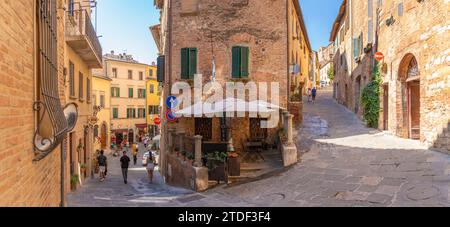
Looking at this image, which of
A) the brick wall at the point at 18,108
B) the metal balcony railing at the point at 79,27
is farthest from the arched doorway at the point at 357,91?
the brick wall at the point at 18,108

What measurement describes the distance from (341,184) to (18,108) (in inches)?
308

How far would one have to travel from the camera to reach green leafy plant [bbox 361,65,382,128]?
628 inches

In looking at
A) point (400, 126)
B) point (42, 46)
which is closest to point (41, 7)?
point (42, 46)

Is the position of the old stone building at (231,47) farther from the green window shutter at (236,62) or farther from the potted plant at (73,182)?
the potted plant at (73,182)

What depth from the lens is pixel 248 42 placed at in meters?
15.9

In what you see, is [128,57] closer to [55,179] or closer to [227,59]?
[227,59]

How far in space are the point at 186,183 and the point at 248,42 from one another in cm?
802

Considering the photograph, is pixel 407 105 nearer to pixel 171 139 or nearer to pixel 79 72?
pixel 171 139

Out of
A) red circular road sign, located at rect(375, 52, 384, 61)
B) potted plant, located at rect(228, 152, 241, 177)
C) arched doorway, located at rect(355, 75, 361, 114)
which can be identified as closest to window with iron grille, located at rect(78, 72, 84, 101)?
potted plant, located at rect(228, 152, 241, 177)

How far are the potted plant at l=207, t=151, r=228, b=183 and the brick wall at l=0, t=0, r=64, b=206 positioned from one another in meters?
6.45

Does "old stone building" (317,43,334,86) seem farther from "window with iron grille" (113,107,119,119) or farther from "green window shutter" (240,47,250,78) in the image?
"green window shutter" (240,47,250,78)

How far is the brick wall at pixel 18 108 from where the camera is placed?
124 inches

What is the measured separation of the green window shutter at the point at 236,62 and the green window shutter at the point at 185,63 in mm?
2373

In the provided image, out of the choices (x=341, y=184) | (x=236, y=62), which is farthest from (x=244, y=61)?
(x=341, y=184)
